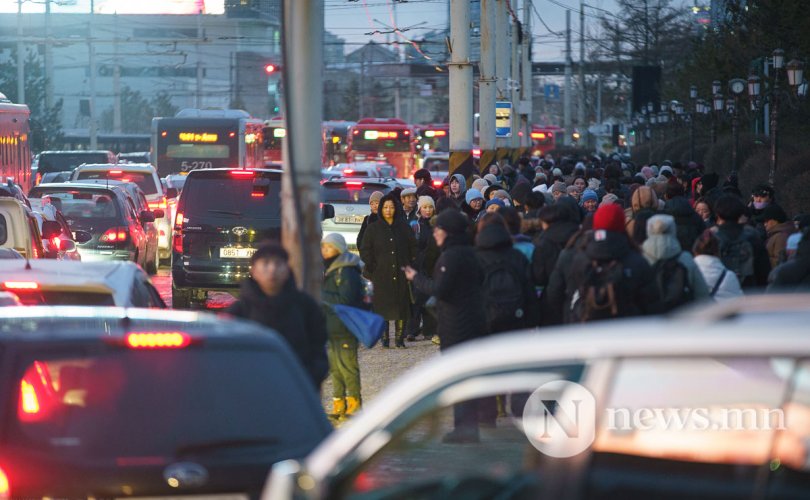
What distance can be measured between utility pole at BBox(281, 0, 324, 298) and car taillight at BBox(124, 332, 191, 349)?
4004 mm

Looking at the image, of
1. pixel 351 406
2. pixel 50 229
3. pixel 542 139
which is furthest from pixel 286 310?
pixel 542 139

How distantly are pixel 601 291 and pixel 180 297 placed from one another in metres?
10.5

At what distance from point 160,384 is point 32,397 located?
57cm

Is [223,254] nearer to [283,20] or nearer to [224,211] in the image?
[224,211]

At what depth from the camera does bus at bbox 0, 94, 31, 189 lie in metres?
33.7

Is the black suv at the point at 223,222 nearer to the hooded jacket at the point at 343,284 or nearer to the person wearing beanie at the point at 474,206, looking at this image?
the person wearing beanie at the point at 474,206

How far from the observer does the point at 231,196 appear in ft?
61.6

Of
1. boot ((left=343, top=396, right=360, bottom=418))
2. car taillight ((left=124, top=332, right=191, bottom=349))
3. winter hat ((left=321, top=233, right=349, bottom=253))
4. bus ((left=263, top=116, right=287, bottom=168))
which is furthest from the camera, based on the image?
bus ((left=263, top=116, right=287, bottom=168))

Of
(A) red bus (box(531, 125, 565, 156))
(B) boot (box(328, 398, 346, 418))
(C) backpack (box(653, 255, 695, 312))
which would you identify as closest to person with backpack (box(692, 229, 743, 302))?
(C) backpack (box(653, 255, 695, 312))

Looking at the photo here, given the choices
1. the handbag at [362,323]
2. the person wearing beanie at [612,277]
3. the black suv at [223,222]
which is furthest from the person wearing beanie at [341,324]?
the black suv at [223,222]

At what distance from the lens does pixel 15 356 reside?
18.2 ft

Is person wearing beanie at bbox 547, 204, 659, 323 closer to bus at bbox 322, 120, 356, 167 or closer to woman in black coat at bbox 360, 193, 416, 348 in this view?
woman in black coat at bbox 360, 193, 416, 348

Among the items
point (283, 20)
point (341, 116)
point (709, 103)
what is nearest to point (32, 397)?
point (283, 20)

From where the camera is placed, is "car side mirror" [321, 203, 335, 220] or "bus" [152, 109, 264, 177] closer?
"car side mirror" [321, 203, 335, 220]
